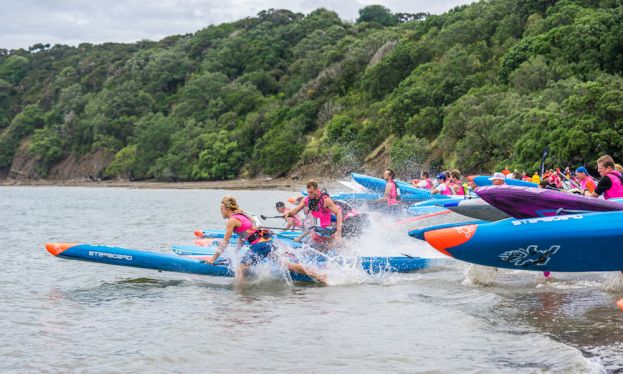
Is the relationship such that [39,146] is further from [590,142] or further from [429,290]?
[429,290]

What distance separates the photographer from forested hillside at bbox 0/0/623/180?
45031 millimetres

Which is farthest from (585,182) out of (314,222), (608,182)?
(314,222)

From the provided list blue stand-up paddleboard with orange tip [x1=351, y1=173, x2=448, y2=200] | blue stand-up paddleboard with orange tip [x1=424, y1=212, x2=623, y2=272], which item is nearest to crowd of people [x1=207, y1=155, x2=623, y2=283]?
blue stand-up paddleboard with orange tip [x1=424, y1=212, x2=623, y2=272]

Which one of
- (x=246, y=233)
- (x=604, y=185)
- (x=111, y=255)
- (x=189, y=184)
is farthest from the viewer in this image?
(x=189, y=184)

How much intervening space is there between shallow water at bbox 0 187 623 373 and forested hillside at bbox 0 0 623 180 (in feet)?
88.2

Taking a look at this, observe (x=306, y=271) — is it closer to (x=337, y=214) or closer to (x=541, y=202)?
(x=337, y=214)

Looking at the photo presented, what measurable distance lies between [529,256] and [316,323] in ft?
9.36

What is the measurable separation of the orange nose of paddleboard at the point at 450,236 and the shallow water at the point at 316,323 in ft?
2.94

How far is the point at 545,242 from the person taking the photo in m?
9.05

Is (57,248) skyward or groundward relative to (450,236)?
groundward

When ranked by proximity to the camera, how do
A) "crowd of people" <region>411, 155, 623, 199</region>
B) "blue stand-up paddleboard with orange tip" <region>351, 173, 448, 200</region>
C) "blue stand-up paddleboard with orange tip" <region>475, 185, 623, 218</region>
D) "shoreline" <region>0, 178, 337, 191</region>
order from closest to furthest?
"blue stand-up paddleboard with orange tip" <region>475, 185, 623, 218</region> < "crowd of people" <region>411, 155, 623, 199</region> < "blue stand-up paddleboard with orange tip" <region>351, 173, 448, 200</region> < "shoreline" <region>0, 178, 337, 191</region>

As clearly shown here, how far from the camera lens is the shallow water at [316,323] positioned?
7328mm

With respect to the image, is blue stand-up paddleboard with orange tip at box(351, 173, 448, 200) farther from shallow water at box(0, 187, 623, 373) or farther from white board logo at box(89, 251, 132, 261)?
white board logo at box(89, 251, 132, 261)

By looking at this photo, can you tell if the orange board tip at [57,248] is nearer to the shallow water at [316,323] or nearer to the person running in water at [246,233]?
the shallow water at [316,323]
